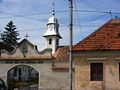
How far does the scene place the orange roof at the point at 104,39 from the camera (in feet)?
73.4

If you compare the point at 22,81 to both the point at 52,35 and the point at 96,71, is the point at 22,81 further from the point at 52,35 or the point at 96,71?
the point at 52,35

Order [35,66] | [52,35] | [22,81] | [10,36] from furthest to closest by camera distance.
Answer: [10,36] → [52,35] → [22,81] → [35,66]

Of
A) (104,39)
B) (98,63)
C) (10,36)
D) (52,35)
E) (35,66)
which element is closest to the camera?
(98,63)

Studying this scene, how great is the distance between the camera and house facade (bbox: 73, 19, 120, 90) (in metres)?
21.8

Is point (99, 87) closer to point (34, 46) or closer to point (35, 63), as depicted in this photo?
point (35, 63)

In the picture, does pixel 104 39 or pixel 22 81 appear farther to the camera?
pixel 22 81

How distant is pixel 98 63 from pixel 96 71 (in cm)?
66

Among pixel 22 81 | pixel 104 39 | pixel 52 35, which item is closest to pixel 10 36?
pixel 52 35

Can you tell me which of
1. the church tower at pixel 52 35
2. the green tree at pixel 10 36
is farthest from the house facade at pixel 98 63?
the green tree at pixel 10 36

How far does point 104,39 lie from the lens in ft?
75.9

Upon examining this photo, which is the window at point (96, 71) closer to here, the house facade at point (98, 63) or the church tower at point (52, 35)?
the house facade at point (98, 63)

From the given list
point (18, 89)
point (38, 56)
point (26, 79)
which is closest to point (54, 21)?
point (26, 79)

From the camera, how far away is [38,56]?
30453 millimetres

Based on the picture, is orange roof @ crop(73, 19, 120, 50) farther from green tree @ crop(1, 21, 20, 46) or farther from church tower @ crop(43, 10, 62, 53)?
green tree @ crop(1, 21, 20, 46)
